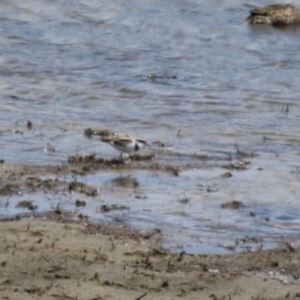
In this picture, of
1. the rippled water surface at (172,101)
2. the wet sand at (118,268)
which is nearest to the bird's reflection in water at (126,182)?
the rippled water surface at (172,101)

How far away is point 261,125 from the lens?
1338 cm

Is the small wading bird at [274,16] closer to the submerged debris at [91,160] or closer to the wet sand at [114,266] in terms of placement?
the submerged debris at [91,160]

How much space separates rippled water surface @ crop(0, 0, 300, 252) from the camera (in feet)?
31.7

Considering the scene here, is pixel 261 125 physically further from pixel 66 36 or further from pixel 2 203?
pixel 66 36

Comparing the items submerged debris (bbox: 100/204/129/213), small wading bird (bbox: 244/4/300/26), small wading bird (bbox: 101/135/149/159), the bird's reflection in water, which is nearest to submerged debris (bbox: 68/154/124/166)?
small wading bird (bbox: 101/135/149/159)

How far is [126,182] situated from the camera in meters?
10.2

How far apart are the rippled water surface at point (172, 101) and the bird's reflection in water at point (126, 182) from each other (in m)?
0.06

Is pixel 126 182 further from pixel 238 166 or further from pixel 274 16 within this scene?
pixel 274 16

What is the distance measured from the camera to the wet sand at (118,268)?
7324 millimetres

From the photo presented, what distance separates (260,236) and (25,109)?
5199 millimetres

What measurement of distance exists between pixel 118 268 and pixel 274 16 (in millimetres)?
13807

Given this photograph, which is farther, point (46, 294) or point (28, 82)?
point (28, 82)

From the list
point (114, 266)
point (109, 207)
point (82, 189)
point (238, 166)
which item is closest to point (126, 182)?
point (82, 189)

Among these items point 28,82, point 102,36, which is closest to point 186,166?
point 28,82
